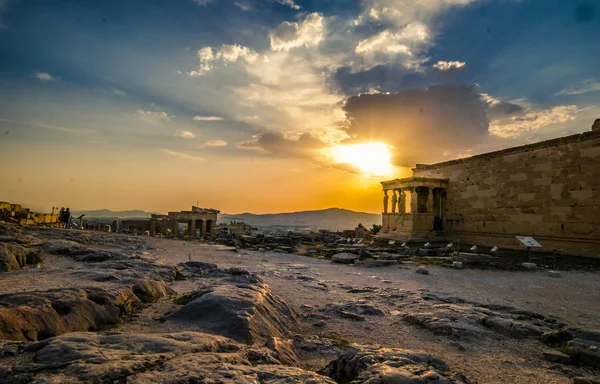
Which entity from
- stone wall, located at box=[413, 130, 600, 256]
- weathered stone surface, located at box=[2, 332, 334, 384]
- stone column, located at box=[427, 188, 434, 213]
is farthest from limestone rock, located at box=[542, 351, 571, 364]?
stone column, located at box=[427, 188, 434, 213]

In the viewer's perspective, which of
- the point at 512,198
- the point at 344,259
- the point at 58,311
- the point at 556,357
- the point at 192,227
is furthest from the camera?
the point at 192,227

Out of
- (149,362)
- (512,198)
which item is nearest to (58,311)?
(149,362)

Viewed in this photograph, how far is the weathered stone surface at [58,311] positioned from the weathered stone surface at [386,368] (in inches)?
129

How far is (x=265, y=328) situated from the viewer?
196 inches

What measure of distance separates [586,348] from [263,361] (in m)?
5.05

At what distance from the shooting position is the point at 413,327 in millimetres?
6484

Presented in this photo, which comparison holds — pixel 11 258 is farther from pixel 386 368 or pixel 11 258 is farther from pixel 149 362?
pixel 386 368

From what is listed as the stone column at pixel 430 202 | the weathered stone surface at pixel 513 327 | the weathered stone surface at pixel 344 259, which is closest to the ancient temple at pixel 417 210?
the stone column at pixel 430 202

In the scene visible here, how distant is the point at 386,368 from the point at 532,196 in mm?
24672

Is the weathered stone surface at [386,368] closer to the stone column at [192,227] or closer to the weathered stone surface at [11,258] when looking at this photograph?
the weathered stone surface at [11,258]

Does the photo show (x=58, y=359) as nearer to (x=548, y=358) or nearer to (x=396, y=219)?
(x=548, y=358)

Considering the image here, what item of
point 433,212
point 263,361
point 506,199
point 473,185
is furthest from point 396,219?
point 263,361

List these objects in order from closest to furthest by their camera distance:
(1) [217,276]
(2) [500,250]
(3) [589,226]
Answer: (1) [217,276] < (3) [589,226] < (2) [500,250]

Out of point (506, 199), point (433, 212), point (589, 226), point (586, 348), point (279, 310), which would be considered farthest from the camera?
point (433, 212)
